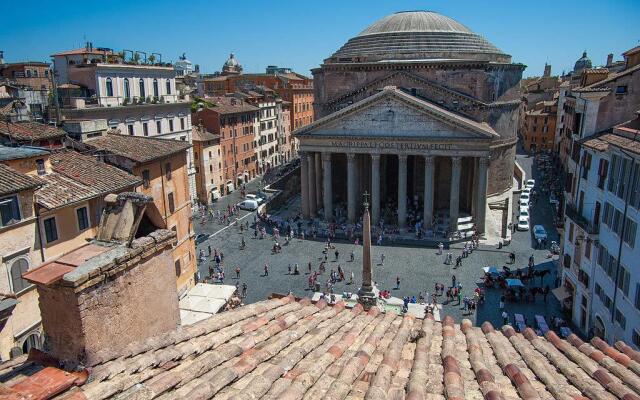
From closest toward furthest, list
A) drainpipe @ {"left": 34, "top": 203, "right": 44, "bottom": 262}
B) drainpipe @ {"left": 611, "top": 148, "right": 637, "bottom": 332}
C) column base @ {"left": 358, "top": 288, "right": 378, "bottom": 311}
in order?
drainpipe @ {"left": 34, "top": 203, "right": 44, "bottom": 262}, drainpipe @ {"left": 611, "top": 148, "right": 637, "bottom": 332}, column base @ {"left": 358, "top": 288, "right": 378, "bottom": 311}

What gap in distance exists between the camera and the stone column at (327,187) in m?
40.1

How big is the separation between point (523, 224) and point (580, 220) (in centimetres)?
1737

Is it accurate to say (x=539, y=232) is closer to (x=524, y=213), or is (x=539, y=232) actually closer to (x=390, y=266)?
(x=524, y=213)

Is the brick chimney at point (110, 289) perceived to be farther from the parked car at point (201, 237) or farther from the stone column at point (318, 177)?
the stone column at point (318, 177)

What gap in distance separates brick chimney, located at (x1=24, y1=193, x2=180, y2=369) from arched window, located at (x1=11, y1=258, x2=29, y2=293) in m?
9.73

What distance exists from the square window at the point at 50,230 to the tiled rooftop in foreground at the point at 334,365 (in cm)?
942

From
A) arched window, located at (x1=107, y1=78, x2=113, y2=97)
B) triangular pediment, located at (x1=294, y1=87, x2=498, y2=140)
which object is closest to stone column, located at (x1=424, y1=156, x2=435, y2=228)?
triangular pediment, located at (x1=294, y1=87, x2=498, y2=140)

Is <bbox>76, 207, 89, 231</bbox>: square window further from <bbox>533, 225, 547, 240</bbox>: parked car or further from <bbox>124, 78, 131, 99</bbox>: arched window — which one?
<bbox>533, 225, 547, 240</bbox>: parked car

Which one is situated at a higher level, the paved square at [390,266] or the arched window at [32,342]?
the arched window at [32,342]

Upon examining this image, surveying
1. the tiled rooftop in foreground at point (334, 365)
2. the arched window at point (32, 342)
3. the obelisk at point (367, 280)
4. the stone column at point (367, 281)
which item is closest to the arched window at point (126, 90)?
the obelisk at point (367, 280)

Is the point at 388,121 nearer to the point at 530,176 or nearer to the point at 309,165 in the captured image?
the point at 309,165

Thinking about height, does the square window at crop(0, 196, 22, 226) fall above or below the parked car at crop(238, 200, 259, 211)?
above

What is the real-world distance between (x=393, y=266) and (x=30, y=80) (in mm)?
39633

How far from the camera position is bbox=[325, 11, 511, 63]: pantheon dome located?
44969mm
